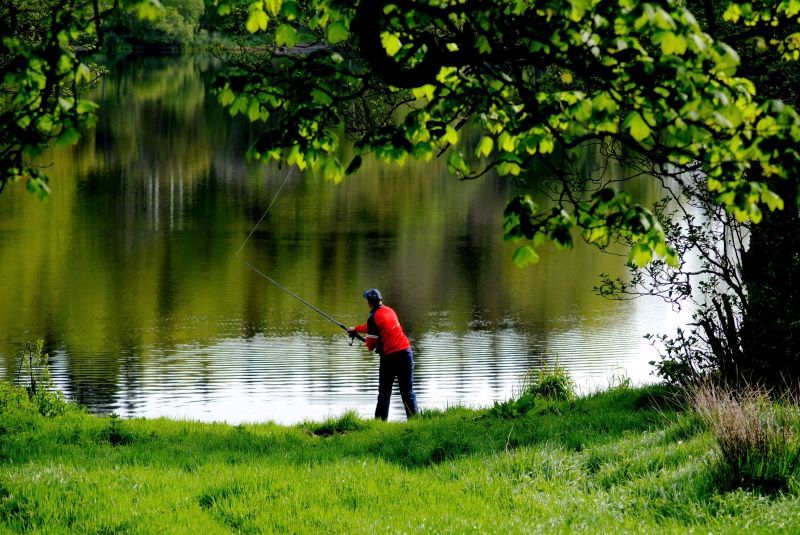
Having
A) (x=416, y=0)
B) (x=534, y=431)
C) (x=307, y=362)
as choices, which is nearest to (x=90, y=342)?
(x=307, y=362)

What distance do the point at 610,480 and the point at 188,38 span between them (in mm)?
129622

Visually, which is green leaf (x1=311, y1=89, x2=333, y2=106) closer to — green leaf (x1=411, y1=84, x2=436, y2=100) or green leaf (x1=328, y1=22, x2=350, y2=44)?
green leaf (x1=328, y1=22, x2=350, y2=44)

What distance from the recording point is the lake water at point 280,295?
1942cm

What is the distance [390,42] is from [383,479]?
369 centimetres

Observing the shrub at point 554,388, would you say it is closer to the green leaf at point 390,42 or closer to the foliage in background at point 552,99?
the foliage in background at point 552,99

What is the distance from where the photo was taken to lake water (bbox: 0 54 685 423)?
19.4 m

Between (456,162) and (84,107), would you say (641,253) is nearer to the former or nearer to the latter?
(456,162)

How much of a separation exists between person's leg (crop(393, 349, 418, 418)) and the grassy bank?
248 cm

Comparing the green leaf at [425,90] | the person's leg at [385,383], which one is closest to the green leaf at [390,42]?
the green leaf at [425,90]

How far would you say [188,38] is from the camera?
131 m

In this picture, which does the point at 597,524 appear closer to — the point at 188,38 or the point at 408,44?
the point at 408,44

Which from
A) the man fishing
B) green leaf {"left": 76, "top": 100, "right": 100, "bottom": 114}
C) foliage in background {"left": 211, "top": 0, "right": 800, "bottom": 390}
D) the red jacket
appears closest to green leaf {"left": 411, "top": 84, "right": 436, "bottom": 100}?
foliage in background {"left": 211, "top": 0, "right": 800, "bottom": 390}

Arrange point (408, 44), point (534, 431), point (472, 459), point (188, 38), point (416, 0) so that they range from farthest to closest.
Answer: point (188, 38) < point (534, 431) < point (472, 459) < point (408, 44) < point (416, 0)

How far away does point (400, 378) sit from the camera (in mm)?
14172
